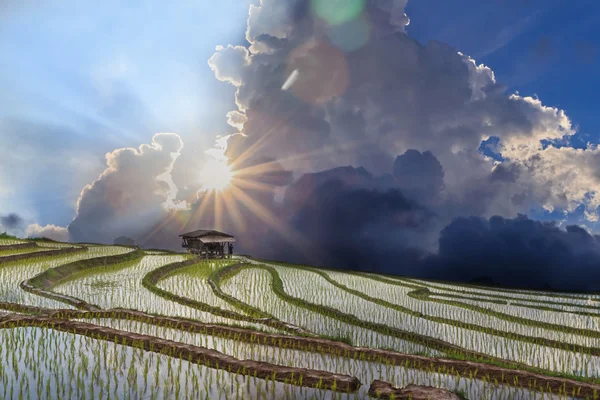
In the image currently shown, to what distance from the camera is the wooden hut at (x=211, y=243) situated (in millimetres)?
29597

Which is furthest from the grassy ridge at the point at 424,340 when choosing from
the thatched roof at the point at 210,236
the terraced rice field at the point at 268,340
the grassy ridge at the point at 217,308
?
the thatched roof at the point at 210,236

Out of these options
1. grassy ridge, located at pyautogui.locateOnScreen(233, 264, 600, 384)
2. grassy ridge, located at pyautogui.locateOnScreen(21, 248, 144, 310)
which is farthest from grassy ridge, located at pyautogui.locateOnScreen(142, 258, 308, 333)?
grassy ridge, located at pyautogui.locateOnScreen(21, 248, 144, 310)

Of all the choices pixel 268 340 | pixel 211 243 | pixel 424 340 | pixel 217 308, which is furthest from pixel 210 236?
pixel 268 340

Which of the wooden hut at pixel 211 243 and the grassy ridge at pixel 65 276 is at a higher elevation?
the wooden hut at pixel 211 243

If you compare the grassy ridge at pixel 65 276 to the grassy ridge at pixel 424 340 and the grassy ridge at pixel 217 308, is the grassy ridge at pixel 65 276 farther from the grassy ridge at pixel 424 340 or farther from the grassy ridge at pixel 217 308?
the grassy ridge at pixel 424 340

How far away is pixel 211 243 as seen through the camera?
3005 centimetres

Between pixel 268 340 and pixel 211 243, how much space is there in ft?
75.0

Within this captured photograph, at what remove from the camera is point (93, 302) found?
12461 mm

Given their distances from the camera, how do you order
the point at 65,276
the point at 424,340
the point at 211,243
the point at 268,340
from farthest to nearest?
the point at 211,243, the point at 65,276, the point at 424,340, the point at 268,340

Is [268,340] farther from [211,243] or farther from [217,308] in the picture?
[211,243]

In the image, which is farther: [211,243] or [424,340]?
[211,243]

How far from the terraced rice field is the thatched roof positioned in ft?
35.4

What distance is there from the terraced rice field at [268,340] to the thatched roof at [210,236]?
10784 millimetres

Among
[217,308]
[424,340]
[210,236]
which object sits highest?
[210,236]
